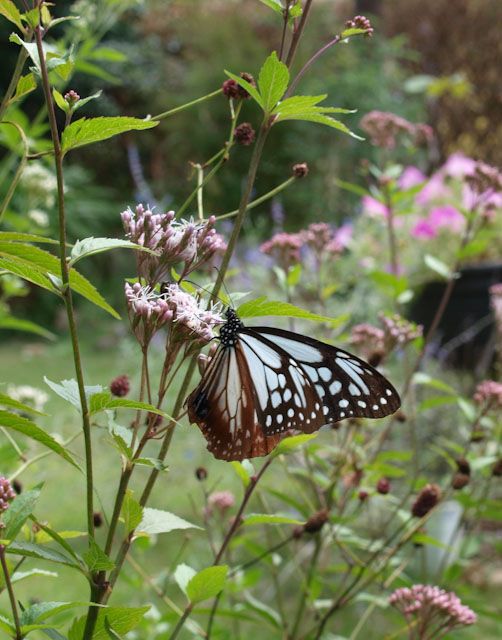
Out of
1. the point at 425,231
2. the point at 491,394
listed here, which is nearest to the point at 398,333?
the point at 491,394

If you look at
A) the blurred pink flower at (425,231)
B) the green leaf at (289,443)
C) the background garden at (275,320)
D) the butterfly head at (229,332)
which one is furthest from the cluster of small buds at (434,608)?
the blurred pink flower at (425,231)

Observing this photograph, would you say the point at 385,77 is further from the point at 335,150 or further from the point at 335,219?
the point at 335,219

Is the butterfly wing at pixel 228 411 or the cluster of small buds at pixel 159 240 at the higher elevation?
the cluster of small buds at pixel 159 240

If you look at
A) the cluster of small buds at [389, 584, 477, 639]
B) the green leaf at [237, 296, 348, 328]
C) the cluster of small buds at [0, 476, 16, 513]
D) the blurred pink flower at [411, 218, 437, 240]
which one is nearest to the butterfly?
the green leaf at [237, 296, 348, 328]

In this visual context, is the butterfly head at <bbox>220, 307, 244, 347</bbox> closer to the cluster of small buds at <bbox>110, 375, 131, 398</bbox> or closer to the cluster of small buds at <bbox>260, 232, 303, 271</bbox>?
the cluster of small buds at <bbox>110, 375, 131, 398</bbox>

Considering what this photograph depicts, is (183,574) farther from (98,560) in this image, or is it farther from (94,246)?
(94,246)

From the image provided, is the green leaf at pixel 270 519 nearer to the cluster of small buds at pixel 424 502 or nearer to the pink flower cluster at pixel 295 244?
the cluster of small buds at pixel 424 502
